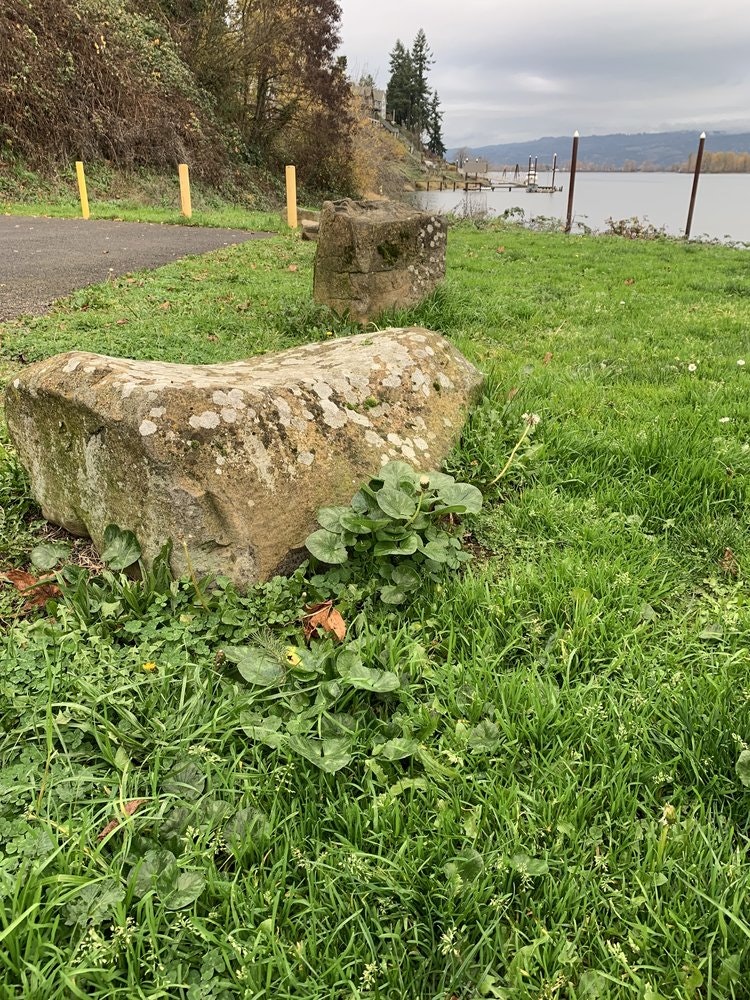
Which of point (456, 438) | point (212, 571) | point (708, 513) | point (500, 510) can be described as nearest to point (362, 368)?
point (456, 438)

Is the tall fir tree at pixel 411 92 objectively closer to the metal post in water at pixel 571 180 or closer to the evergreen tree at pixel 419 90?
the evergreen tree at pixel 419 90

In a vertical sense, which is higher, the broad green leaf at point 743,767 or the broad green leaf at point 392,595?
the broad green leaf at point 392,595

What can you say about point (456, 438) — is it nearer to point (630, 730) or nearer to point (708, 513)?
point (708, 513)

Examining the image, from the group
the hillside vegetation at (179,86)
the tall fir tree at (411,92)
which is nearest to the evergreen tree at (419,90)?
the tall fir tree at (411,92)

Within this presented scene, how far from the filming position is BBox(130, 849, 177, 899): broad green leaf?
1.54m

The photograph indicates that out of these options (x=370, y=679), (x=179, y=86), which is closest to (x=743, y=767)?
(x=370, y=679)

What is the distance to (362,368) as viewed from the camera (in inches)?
132

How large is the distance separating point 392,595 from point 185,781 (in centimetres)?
101

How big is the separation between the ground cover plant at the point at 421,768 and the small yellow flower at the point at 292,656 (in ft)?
0.11

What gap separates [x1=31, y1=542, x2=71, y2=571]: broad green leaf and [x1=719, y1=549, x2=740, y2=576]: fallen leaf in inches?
112

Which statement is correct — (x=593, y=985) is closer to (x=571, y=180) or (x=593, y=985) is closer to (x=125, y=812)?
(x=125, y=812)

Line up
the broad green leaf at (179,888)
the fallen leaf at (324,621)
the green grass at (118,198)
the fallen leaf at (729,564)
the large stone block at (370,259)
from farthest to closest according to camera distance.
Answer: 1. the green grass at (118,198)
2. the large stone block at (370,259)
3. the fallen leaf at (729,564)
4. the fallen leaf at (324,621)
5. the broad green leaf at (179,888)

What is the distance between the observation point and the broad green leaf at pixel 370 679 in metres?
2.07

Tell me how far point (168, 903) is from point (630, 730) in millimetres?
1352
